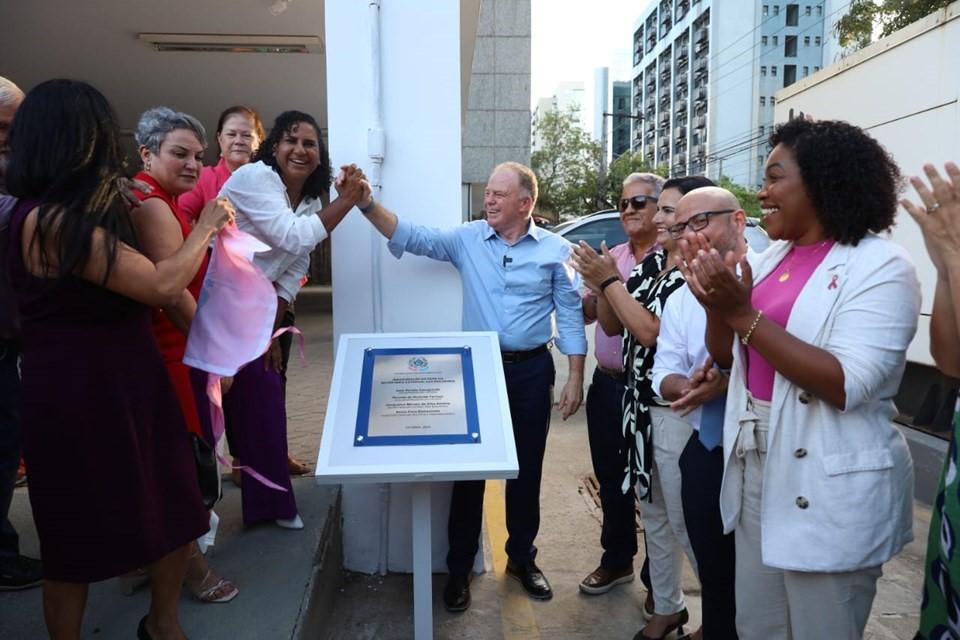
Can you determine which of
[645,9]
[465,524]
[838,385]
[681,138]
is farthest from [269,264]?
[645,9]

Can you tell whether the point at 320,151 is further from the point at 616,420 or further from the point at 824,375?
the point at 824,375

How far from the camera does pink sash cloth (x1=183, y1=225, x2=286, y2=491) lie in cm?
226

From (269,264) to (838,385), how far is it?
2237 mm

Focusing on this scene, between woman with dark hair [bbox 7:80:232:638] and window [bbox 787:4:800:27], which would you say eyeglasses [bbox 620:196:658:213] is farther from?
window [bbox 787:4:800:27]

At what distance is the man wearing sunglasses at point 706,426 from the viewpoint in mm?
2293

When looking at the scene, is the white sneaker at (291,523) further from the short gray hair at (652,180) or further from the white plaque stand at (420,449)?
the short gray hair at (652,180)

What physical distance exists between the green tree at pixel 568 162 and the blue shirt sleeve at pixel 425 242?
4206 cm

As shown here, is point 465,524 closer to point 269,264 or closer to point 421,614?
point 421,614

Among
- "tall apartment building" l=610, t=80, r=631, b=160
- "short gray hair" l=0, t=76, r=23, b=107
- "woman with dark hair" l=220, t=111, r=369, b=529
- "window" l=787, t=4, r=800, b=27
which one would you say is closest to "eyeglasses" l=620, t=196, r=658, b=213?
"woman with dark hair" l=220, t=111, r=369, b=529

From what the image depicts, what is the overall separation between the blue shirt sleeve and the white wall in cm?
9

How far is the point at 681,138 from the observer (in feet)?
269

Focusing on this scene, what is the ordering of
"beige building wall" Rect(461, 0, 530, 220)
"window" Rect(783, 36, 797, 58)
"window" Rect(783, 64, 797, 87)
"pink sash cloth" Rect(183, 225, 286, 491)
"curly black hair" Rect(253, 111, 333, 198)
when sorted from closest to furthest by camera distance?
"pink sash cloth" Rect(183, 225, 286, 491) → "curly black hair" Rect(253, 111, 333, 198) → "beige building wall" Rect(461, 0, 530, 220) → "window" Rect(783, 36, 797, 58) → "window" Rect(783, 64, 797, 87)

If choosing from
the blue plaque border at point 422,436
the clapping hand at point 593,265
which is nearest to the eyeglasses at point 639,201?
the clapping hand at point 593,265

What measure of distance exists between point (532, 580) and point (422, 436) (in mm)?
1401
